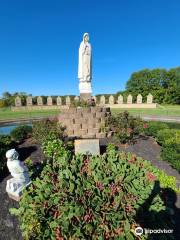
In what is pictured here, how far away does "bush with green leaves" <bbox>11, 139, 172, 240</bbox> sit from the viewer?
2.63 meters

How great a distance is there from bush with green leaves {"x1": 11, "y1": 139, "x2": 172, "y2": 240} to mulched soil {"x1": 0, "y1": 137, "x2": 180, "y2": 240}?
6.56 feet

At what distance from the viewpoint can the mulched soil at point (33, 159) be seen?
4.71 metres

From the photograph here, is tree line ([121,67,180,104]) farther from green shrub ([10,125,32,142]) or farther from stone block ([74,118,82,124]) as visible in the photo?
green shrub ([10,125,32,142])

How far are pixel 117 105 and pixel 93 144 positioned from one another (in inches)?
1446

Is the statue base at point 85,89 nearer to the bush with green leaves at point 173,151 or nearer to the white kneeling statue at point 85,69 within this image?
the white kneeling statue at point 85,69

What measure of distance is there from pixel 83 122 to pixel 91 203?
382 inches

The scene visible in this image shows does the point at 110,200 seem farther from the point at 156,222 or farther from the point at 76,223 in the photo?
the point at 156,222

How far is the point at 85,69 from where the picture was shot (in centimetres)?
1462

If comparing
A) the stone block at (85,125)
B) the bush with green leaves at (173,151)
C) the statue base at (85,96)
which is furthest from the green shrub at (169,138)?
the statue base at (85,96)

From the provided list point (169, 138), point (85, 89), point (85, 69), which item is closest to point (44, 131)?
point (85, 89)

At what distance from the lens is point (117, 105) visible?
45000 mm

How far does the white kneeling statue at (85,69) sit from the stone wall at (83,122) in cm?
236

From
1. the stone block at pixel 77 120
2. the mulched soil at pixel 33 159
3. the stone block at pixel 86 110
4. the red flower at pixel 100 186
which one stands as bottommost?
the mulched soil at pixel 33 159

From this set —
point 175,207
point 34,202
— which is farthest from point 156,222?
point 175,207
